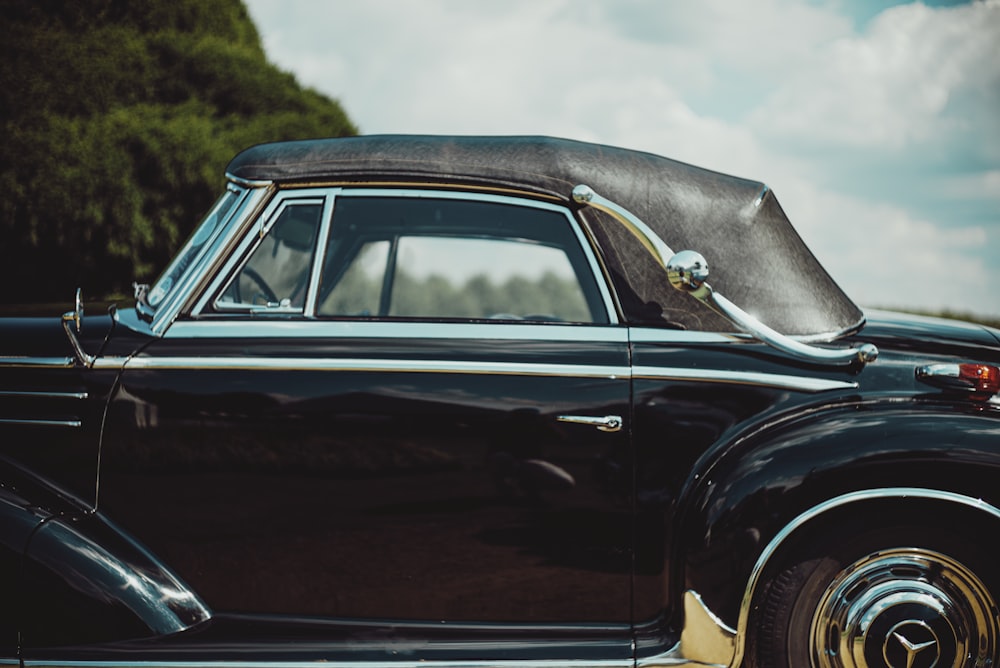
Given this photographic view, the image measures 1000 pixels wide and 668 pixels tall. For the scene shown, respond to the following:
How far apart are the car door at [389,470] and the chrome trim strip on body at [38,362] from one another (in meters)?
0.21

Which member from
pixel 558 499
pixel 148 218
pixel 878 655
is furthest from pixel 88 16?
pixel 878 655

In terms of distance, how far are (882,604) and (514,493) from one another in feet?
3.50

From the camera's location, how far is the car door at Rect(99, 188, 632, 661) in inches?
87.4

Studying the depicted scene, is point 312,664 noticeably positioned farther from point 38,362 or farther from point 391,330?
point 38,362

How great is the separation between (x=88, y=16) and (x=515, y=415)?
35.5 ft

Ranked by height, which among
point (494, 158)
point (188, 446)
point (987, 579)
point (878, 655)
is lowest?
point (878, 655)

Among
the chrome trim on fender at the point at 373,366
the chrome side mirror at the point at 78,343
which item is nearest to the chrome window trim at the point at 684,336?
the chrome trim on fender at the point at 373,366

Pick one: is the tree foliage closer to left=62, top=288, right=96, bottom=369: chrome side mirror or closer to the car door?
left=62, top=288, right=96, bottom=369: chrome side mirror

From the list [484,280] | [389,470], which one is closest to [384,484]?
[389,470]

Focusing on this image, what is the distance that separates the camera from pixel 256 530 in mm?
2273

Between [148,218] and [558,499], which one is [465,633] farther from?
[148,218]

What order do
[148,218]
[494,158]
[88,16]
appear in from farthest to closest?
[88,16] → [148,218] → [494,158]

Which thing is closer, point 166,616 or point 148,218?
point 166,616

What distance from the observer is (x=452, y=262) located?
391 cm
